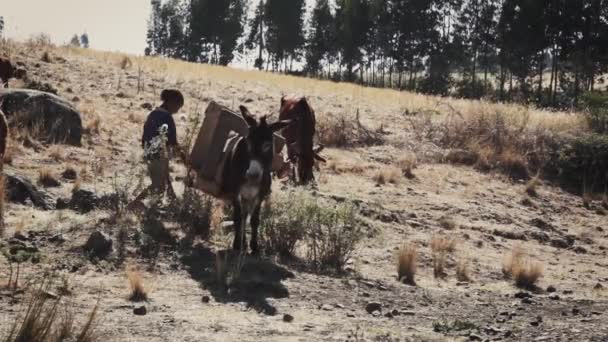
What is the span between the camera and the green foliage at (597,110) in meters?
19.7

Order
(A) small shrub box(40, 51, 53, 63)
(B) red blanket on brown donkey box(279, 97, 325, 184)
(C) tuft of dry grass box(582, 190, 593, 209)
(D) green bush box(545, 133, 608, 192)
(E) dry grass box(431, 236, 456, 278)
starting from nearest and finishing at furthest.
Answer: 1. (E) dry grass box(431, 236, 456, 278)
2. (B) red blanket on brown donkey box(279, 97, 325, 184)
3. (C) tuft of dry grass box(582, 190, 593, 209)
4. (D) green bush box(545, 133, 608, 192)
5. (A) small shrub box(40, 51, 53, 63)

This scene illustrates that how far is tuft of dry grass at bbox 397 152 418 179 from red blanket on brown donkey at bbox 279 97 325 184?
429 cm

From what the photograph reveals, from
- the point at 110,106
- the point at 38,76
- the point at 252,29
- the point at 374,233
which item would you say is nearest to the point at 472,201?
the point at 374,233

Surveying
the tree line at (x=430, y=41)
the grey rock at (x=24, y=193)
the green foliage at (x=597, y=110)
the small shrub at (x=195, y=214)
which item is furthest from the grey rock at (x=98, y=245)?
the tree line at (x=430, y=41)

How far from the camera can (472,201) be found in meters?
14.8

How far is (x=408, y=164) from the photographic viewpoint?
54.5ft

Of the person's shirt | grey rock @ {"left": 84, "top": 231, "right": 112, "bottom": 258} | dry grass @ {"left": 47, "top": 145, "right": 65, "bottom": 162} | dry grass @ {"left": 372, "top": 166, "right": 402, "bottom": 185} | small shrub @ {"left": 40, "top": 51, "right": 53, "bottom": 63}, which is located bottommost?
grey rock @ {"left": 84, "top": 231, "right": 112, "bottom": 258}

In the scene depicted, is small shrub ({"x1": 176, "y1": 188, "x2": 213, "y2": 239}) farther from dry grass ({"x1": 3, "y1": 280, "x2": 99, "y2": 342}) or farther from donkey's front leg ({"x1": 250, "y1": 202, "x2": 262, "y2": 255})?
dry grass ({"x1": 3, "y1": 280, "x2": 99, "y2": 342})

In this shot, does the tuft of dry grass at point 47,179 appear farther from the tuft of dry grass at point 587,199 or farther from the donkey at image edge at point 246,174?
the tuft of dry grass at point 587,199

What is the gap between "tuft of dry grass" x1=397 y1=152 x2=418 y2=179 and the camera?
16.2m

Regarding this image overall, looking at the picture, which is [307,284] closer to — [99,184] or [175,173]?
[99,184]

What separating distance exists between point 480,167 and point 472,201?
3.17 m

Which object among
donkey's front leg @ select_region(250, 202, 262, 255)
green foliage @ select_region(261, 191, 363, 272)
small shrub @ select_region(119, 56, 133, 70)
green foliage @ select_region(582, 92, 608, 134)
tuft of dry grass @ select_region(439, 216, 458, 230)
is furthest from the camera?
small shrub @ select_region(119, 56, 133, 70)

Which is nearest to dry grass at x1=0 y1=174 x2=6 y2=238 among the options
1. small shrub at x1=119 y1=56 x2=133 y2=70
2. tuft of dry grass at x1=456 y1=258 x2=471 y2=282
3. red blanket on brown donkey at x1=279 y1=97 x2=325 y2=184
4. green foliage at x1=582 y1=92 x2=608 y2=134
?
red blanket on brown donkey at x1=279 y1=97 x2=325 y2=184
